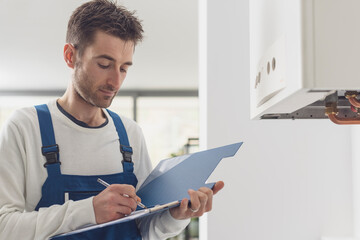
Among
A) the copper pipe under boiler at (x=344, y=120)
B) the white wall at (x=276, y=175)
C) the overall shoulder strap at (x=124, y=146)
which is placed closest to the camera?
the copper pipe under boiler at (x=344, y=120)

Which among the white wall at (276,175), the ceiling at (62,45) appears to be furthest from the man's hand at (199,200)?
the ceiling at (62,45)

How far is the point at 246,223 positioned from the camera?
1.79 meters

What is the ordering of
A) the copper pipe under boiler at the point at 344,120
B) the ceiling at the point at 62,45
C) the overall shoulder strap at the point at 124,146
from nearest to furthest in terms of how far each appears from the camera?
the copper pipe under boiler at the point at 344,120, the overall shoulder strap at the point at 124,146, the ceiling at the point at 62,45

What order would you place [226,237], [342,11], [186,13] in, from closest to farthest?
1. [342,11]
2. [226,237]
3. [186,13]

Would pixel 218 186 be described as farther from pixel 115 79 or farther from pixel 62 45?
pixel 62 45

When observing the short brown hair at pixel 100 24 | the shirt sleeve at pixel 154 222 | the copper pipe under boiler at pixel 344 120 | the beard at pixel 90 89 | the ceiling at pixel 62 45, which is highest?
the ceiling at pixel 62 45

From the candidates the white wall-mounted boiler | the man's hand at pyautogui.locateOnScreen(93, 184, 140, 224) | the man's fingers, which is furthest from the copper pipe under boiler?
the man's hand at pyautogui.locateOnScreen(93, 184, 140, 224)

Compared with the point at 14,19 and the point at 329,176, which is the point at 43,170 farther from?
the point at 14,19

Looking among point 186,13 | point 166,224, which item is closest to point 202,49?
point 166,224

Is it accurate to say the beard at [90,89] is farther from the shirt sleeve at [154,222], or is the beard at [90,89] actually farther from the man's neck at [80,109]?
the shirt sleeve at [154,222]

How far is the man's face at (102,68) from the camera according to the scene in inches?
48.8

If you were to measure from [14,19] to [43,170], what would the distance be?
9.40 feet

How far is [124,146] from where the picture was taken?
1.32m

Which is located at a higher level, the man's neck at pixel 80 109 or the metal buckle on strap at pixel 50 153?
the man's neck at pixel 80 109
